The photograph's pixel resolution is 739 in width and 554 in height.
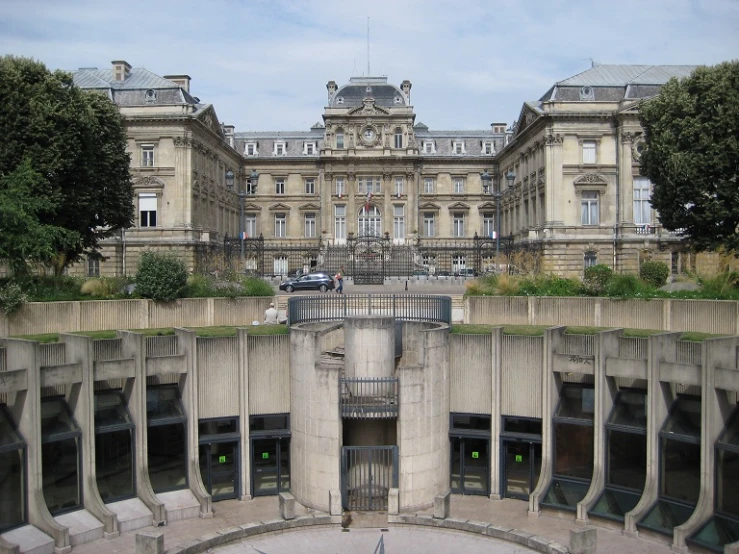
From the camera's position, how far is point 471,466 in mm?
24562

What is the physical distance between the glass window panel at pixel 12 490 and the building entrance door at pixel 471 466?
12514 millimetres

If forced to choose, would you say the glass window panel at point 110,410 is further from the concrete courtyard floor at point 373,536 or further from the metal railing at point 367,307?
the metal railing at point 367,307

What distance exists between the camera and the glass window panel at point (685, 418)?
20.7 m

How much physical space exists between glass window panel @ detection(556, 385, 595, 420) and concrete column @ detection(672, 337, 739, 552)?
3.89 meters

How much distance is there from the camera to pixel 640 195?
56.9 m

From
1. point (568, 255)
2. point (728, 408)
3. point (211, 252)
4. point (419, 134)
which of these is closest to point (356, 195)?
point (419, 134)

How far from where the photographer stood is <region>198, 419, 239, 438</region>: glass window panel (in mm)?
24141

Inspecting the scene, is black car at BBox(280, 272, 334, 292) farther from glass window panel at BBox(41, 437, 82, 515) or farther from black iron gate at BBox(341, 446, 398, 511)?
glass window panel at BBox(41, 437, 82, 515)

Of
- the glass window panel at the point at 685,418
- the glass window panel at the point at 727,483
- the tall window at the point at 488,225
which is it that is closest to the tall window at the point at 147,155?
the tall window at the point at 488,225

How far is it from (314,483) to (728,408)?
38.6ft

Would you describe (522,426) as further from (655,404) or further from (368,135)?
(368,135)

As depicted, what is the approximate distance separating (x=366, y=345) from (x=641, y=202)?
1551 inches

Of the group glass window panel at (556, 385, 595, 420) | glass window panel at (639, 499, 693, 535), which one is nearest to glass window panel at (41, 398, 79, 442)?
glass window panel at (556, 385, 595, 420)

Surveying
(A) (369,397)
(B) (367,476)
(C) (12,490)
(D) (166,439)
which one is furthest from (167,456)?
(A) (369,397)
